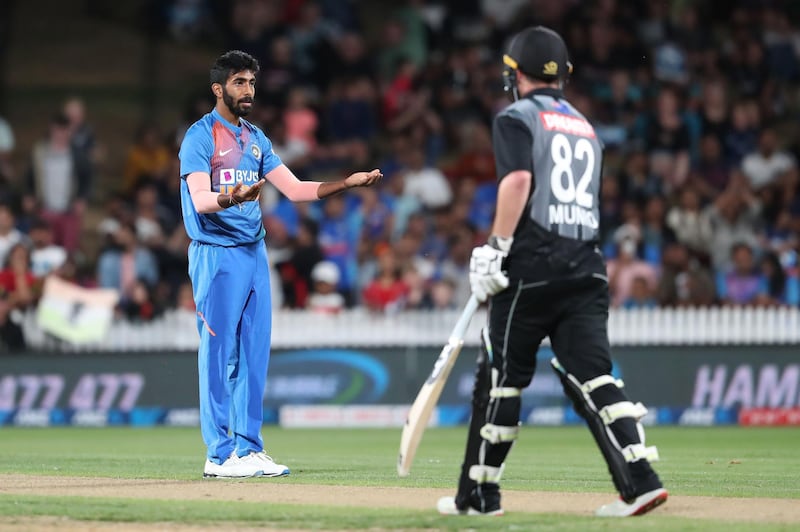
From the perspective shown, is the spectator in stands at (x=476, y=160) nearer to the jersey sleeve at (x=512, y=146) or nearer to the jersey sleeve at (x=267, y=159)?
the jersey sleeve at (x=267, y=159)

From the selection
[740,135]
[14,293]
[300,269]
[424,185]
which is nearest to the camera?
[14,293]

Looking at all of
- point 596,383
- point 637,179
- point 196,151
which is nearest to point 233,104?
point 196,151

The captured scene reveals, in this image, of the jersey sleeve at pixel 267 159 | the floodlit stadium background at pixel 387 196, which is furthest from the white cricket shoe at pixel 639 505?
the floodlit stadium background at pixel 387 196

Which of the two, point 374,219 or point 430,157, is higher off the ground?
point 430,157

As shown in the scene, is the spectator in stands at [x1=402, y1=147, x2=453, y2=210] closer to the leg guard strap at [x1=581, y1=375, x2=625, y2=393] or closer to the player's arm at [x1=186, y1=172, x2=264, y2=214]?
the player's arm at [x1=186, y1=172, x2=264, y2=214]

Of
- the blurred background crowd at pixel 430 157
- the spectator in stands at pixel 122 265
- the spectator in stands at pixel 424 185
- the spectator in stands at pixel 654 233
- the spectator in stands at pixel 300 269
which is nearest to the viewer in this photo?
the blurred background crowd at pixel 430 157

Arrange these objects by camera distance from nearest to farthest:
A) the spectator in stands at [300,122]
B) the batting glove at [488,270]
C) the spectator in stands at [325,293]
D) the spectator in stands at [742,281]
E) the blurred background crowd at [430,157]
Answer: the batting glove at [488,270] < the spectator in stands at [325,293] < the spectator in stands at [742,281] < the blurred background crowd at [430,157] < the spectator in stands at [300,122]

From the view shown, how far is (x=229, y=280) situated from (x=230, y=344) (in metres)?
0.43

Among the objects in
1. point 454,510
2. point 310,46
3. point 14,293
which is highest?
point 310,46

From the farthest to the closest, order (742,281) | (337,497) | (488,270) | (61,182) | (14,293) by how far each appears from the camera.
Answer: (61,182) < (742,281) < (14,293) < (337,497) < (488,270)

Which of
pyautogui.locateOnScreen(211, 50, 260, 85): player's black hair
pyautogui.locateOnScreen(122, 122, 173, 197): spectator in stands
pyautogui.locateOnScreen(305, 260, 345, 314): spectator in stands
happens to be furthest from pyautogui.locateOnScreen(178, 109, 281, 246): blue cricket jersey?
pyautogui.locateOnScreen(122, 122, 173, 197): spectator in stands

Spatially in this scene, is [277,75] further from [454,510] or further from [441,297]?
[454,510]

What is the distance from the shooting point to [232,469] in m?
9.81

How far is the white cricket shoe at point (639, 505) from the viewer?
24.5 ft
